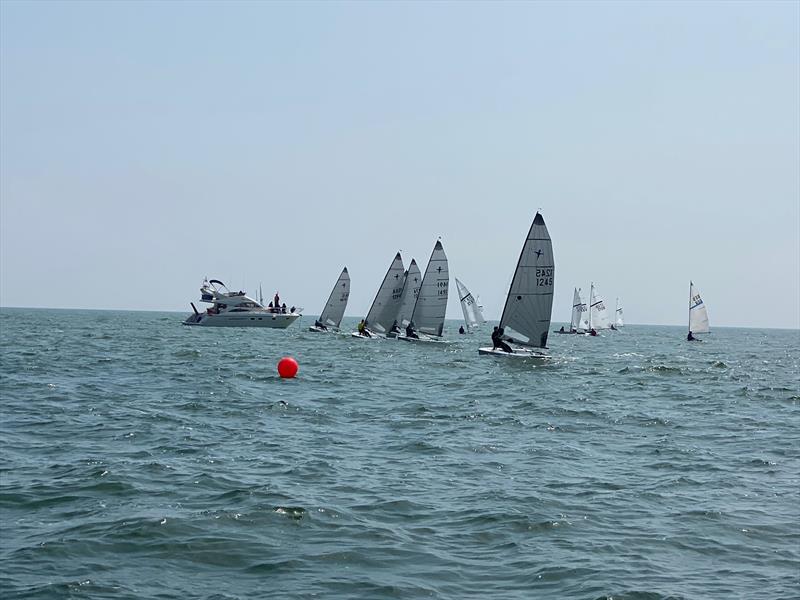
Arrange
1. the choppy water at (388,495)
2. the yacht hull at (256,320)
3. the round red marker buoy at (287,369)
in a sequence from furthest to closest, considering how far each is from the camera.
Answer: the yacht hull at (256,320) → the round red marker buoy at (287,369) → the choppy water at (388,495)

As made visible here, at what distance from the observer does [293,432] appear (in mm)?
18750

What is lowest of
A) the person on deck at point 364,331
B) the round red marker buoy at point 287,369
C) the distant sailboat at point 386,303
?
the round red marker buoy at point 287,369

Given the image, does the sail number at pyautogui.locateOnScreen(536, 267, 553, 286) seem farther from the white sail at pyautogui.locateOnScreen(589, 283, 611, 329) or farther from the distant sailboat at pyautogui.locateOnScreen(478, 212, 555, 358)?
the white sail at pyautogui.locateOnScreen(589, 283, 611, 329)

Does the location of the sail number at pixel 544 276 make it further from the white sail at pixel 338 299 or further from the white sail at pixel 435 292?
the white sail at pixel 338 299

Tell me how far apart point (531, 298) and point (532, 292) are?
0.34 metres

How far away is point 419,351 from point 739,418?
2878 centimetres

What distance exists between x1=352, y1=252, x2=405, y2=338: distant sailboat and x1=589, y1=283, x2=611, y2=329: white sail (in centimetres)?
5700

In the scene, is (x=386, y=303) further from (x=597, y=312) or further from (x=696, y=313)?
(x=597, y=312)

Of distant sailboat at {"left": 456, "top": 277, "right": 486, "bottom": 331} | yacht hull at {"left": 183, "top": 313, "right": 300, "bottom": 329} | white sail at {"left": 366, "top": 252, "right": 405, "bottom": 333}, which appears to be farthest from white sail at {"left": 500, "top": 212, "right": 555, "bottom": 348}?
distant sailboat at {"left": 456, "top": 277, "right": 486, "bottom": 331}

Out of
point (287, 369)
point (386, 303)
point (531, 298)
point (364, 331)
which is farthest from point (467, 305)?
point (287, 369)

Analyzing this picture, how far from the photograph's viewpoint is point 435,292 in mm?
59312

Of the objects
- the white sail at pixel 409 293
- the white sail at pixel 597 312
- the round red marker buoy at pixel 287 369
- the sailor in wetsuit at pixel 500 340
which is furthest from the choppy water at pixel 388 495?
the white sail at pixel 597 312

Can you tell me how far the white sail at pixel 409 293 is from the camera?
62500 mm

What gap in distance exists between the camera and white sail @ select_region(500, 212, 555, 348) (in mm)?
43062
